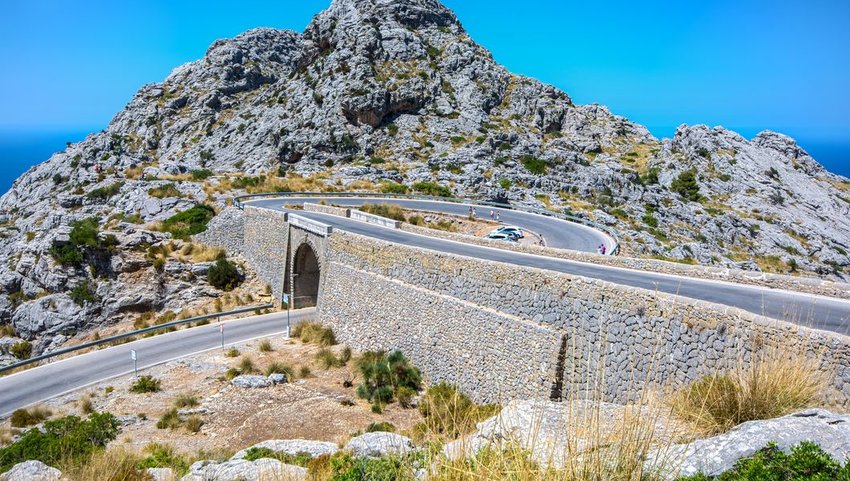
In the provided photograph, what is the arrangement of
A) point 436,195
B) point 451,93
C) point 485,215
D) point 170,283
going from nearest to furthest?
point 170,283
point 485,215
point 436,195
point 451,93

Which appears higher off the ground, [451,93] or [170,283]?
[451,93]

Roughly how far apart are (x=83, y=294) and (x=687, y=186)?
55.8 metres

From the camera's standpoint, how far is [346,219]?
102 ft

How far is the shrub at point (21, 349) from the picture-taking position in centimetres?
2534

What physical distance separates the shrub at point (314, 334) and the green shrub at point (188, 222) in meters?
14.9

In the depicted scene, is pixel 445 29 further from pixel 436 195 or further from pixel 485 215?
pixel 485 215

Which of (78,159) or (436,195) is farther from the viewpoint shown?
(78,159)

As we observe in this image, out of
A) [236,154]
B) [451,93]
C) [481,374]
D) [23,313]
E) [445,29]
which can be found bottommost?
[23,313]

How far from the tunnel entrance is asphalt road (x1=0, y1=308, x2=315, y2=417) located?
138 cm

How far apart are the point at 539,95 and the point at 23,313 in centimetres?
5853

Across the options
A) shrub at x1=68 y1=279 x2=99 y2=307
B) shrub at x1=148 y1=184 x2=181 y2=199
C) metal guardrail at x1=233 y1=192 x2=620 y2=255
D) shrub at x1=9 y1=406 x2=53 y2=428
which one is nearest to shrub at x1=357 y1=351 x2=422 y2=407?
shrub at x1=9 y1=406 x2=53 y2=428

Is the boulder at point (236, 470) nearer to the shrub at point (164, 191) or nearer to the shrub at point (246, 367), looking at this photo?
the shrub at point (246, 367)

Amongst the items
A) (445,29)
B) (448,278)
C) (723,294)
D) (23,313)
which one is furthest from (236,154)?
(723,294)

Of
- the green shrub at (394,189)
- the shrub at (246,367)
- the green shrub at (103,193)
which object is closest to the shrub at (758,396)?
the shrub at (246,367)
